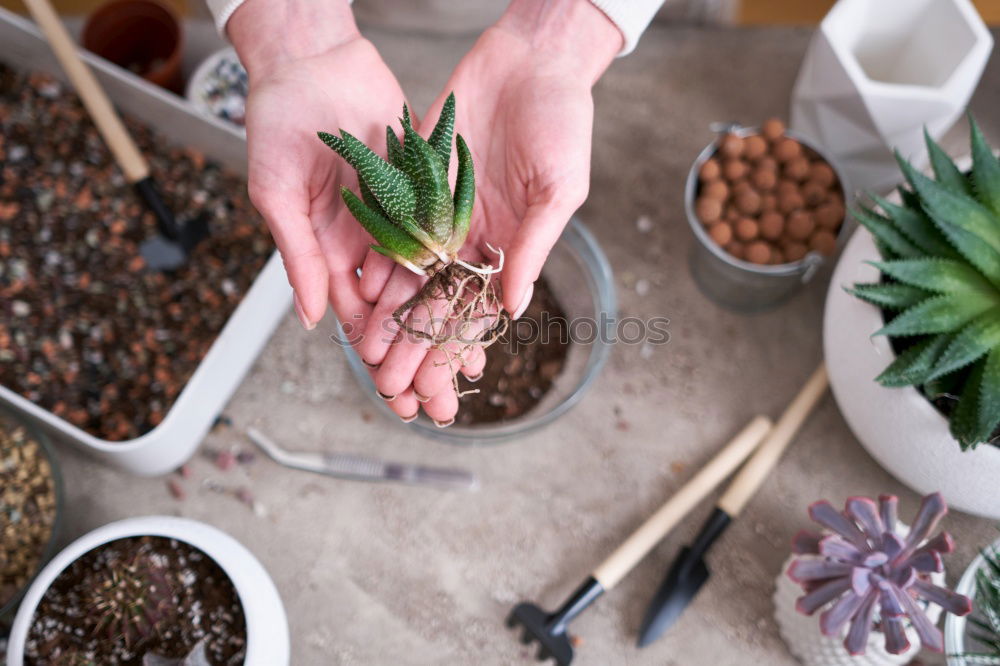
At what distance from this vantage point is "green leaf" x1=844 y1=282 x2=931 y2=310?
0.77m

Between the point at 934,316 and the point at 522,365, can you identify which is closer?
the point at 934,316

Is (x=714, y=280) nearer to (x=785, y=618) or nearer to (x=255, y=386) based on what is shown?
(x=785, y=618)

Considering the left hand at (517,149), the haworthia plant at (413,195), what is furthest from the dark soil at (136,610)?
the haworthia plant at (413,195)

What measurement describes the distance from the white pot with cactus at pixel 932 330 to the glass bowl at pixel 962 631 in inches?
2.7

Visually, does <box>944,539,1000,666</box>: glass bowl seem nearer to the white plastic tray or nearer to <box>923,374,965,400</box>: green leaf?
<box>923,374,965,400</box>: green leaf

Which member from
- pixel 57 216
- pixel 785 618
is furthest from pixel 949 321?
pixel 57 216

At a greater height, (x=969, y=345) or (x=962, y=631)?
(x=969, y=345)

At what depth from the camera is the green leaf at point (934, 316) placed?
2.46 ft

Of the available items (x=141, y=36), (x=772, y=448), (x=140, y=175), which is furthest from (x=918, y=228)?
(x=141, y=36)

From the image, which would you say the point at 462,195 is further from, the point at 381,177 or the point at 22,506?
the point at 22,506

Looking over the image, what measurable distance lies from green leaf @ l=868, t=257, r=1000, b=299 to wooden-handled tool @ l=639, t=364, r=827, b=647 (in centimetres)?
27

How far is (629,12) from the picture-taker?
894 millimetres

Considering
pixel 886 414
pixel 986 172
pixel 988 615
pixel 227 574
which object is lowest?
pixel 227 574

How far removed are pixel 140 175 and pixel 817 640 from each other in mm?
1006
